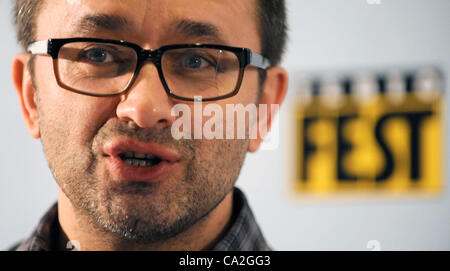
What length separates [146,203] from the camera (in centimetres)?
75

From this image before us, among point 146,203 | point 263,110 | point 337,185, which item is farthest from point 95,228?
point 337,185

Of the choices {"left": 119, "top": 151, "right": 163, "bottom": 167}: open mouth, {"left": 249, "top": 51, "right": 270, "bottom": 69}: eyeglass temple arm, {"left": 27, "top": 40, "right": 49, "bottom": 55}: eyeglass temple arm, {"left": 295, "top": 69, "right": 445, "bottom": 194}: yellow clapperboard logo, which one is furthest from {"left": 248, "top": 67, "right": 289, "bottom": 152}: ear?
{"left": 295, "top": 69, "right": 445, "bottom": 194}: yellow clapperboard logo

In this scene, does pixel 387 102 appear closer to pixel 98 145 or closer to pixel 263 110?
pixel 263 110

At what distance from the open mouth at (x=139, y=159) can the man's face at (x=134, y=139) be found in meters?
0.01

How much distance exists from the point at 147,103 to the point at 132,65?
94 mm

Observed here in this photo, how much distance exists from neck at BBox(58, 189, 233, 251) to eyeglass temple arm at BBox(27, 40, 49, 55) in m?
0.28

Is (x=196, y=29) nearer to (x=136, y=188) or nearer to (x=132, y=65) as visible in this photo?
(x=132, y=65)

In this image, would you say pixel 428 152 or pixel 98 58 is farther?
pixel 428 152

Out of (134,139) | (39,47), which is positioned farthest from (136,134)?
(39,47)

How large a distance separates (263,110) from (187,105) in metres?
0.22

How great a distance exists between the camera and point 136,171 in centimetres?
75

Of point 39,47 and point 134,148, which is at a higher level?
point 39,47

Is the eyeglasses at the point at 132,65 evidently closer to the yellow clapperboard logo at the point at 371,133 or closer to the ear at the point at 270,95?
the ear at the point at 270,95

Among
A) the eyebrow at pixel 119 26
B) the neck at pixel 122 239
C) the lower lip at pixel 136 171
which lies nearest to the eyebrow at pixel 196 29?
the eyebrow at pixel 119 26
